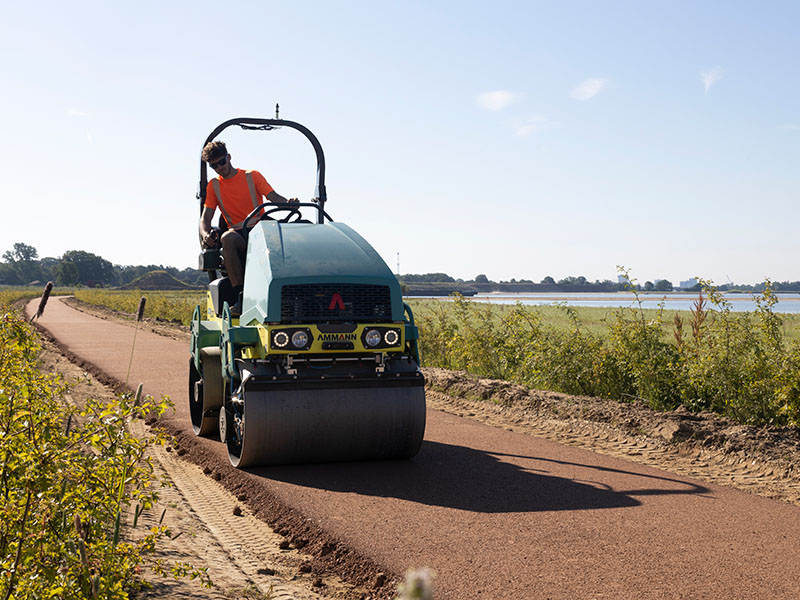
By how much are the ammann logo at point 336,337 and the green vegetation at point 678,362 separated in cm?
502

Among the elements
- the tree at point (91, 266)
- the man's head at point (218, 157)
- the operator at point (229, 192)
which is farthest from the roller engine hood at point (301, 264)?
the tree at point (91, 266)

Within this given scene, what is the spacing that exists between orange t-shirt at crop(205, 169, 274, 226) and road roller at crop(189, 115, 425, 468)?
1.12 m

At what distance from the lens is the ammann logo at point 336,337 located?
670 cm

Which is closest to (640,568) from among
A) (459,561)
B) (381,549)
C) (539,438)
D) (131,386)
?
(459,561)

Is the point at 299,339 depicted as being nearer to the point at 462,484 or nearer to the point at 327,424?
the point at 327,424

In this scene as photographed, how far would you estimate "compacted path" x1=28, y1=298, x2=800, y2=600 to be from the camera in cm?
436

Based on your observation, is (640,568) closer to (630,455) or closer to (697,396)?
(630,455)

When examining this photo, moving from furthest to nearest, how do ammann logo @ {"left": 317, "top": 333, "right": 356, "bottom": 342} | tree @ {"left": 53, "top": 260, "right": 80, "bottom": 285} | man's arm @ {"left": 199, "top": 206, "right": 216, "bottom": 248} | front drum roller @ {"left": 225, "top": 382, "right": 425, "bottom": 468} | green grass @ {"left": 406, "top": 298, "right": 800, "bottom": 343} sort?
1. tree @ {"left": 53, "top": 260, "right": 80, "bottom": 285}
2. green grass @ {"left": 406, "top": 298, "right": 800, "bottom": 343}
3. man's arm @ {"left": 199, "top": 206, "right": 216, "bottom": 248}
4. ammann logo @ {"left": 317, "top": 333, "right": 356, "bottom": 342}
5. front drum roller @ {"left": 225, "top": 382, "right": 425, "bottom": 468}

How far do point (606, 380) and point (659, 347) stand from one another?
108 centimetres

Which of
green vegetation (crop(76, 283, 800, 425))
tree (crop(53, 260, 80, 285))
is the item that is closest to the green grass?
green vegetation (crop(76, 283, 800, 425))

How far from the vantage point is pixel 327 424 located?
263 inches

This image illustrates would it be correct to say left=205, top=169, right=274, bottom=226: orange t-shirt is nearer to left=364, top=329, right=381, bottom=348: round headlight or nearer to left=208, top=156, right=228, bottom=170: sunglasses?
left=208, top=156, right=228, bottom=170: sunglasses

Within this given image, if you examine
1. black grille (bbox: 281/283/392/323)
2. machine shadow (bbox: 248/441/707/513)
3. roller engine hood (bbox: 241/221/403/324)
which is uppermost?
roller engine hood (bbox: 241/221/403/324)

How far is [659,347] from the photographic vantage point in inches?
418
